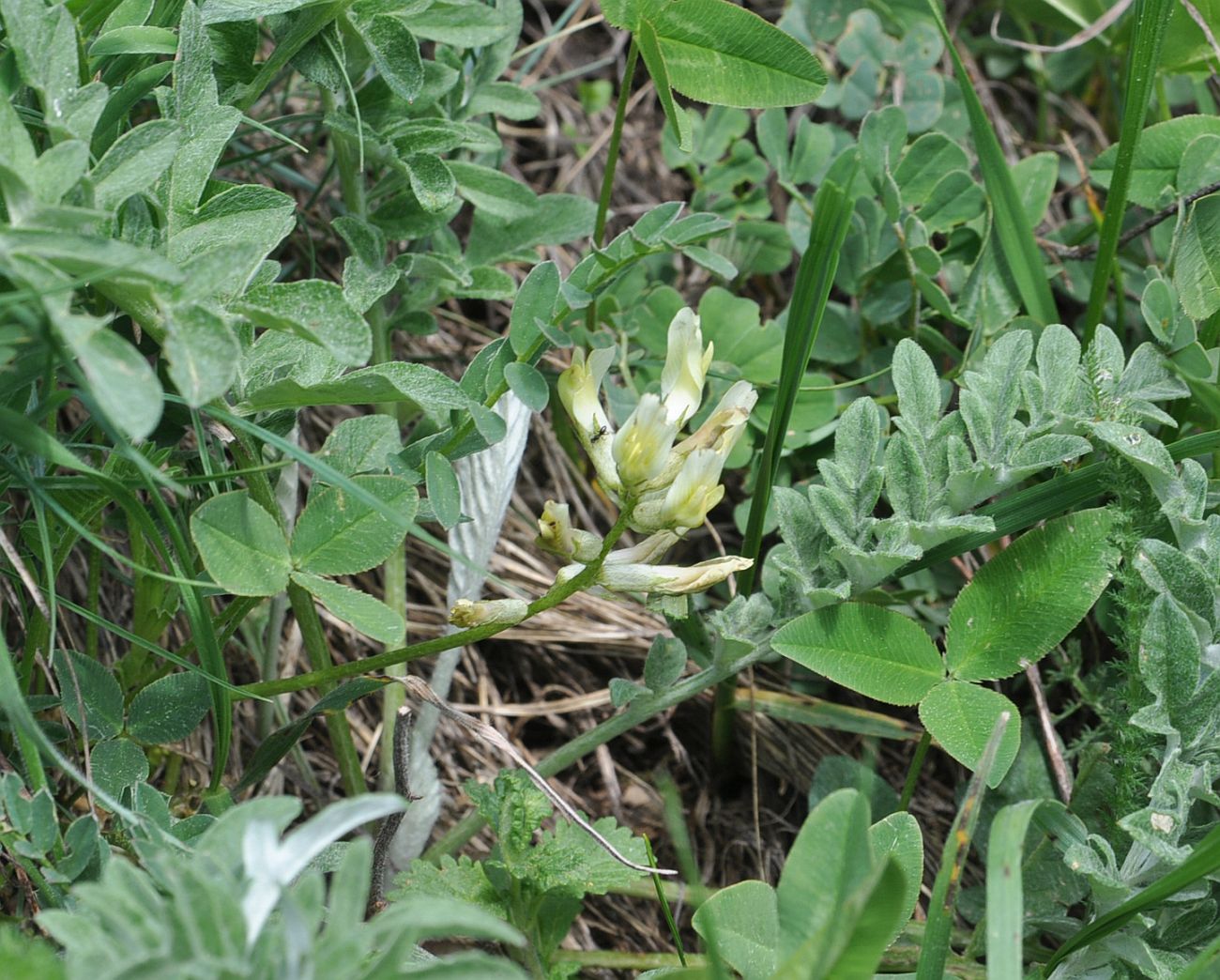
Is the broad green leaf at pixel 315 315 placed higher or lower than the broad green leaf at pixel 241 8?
lower

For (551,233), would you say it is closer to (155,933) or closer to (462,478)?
(462,478)

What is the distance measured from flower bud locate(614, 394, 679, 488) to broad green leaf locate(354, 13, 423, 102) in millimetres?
514

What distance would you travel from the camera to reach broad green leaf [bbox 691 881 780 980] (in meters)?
1.25

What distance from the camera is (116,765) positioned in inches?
52.3

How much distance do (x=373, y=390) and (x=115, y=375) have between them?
1.08 ft

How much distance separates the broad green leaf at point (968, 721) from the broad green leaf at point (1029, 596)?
0.04 m

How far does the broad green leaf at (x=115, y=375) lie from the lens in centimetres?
93

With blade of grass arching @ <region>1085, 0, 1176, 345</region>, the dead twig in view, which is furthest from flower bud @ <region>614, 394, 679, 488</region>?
the dead twig

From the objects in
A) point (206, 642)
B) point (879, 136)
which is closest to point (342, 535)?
point (206, 642)

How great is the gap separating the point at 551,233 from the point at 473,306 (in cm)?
55

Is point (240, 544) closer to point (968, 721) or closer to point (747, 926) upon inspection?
point (747, 926)

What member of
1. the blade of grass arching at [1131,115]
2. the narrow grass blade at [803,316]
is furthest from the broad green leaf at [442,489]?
the blade of grass arching at [1131,115]

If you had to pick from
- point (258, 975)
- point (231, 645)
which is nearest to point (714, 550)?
point (231, 645)

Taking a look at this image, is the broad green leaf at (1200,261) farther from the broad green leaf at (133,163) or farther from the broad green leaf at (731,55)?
the broad green leaf at (133,163)
